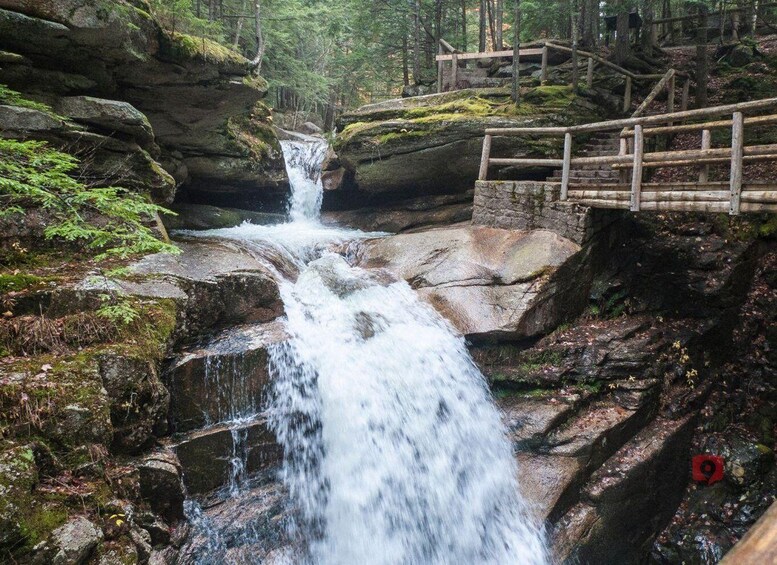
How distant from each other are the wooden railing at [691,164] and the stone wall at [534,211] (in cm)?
28

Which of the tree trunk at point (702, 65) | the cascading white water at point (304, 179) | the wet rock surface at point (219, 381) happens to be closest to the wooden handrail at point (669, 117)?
the tree trunk at point (702, 65)

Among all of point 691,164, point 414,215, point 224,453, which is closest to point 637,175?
point 691,164

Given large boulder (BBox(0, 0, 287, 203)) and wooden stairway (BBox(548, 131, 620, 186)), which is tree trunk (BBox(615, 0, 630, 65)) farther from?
large boulder (BBox(0, 0, 287, 203))

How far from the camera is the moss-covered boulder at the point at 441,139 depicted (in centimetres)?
1170

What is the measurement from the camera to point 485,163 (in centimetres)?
1052

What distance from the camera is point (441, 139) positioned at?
11.8m

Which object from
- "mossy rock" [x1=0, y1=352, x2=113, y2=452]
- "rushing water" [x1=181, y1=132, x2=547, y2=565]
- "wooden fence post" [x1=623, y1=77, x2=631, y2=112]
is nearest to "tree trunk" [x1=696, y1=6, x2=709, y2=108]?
"wooden fence post" [x1=623, y1=77, x2=631, y2=112]

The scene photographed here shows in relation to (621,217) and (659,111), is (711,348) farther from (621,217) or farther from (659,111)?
(659,111)

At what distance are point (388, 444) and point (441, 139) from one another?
8.04 meters

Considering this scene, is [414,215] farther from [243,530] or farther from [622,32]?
[622,32]

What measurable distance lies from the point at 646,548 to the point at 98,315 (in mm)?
8547

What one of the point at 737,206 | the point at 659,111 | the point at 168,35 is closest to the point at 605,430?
the point at 737,206

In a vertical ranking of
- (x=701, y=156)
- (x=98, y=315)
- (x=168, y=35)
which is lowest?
(x=98, y=315)

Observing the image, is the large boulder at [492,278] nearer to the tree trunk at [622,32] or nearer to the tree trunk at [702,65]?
the tree trunk at [702,65]
